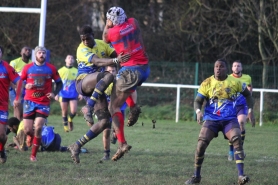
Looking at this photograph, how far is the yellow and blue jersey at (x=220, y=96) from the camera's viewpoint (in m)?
9.15

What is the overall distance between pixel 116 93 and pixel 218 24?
18.6 meters

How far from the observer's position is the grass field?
29.3 ft

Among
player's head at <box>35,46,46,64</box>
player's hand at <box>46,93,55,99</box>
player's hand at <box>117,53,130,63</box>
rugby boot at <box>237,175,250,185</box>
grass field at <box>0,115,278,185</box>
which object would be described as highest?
player's head at <box>35,46,46,64</box>

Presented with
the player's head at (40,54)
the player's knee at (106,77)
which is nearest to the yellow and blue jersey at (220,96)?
the player's knee at (106,77)

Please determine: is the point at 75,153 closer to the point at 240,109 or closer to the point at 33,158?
the point at 33,158

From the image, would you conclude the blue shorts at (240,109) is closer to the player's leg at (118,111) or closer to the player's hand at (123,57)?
the player's leg at (118,111)

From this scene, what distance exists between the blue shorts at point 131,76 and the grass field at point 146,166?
135cm

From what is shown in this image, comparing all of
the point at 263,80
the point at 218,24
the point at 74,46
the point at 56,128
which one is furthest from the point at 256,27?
the point at 56,128

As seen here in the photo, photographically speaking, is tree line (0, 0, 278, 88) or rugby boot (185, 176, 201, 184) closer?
rugby boot (185, 176, 201, 184)

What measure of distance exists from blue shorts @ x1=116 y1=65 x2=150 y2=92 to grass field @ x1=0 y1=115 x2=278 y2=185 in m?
1.35

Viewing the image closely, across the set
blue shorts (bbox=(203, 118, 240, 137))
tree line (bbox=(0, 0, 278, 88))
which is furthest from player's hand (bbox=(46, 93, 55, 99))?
tree line (bbox=(0, 0, 278, 88))

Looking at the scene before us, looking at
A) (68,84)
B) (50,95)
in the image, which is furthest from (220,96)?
(68,84)

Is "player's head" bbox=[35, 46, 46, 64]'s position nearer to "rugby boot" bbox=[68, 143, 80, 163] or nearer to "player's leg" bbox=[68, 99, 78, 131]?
"rugby boot" bbox=[68, 143, 80, 163]

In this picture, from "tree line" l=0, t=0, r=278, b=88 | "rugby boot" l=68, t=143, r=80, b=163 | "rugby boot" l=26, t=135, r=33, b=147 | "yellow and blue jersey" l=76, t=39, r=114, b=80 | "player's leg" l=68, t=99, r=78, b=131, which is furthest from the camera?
"tree line" l=0, t=0, r=278, b=88
